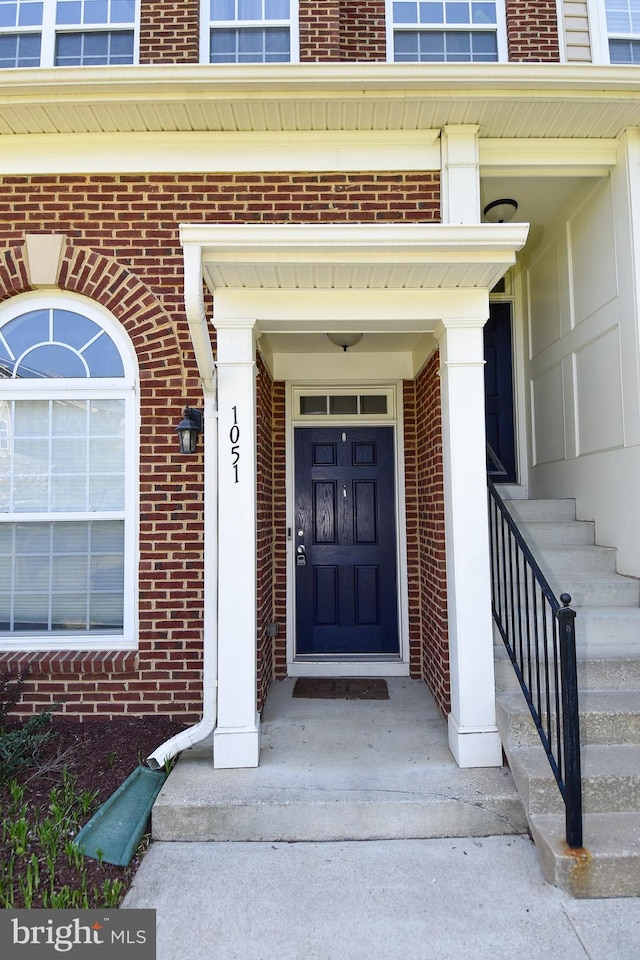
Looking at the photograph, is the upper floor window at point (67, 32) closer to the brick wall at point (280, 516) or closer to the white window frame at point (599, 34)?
the brick wall at point (280, 516)

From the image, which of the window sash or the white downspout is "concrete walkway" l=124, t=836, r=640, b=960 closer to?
the white downspout

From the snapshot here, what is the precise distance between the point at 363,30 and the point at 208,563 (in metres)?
4.18

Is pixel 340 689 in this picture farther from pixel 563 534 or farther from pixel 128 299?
pixel 128 299

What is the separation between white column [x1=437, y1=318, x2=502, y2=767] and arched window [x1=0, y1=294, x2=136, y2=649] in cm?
213

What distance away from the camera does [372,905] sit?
7.68ft

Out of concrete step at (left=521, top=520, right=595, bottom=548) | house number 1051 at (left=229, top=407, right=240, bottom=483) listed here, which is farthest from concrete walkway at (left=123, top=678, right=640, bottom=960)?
concrete step at (left=521, top=520, right=595, bottom=548)

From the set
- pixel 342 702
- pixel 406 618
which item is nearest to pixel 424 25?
pixel 406 618

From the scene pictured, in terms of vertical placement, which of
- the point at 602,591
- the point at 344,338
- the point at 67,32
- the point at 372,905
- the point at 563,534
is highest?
the point at 67,32

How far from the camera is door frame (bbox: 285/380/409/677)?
4.66 metres

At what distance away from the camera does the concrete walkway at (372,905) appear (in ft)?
6.98

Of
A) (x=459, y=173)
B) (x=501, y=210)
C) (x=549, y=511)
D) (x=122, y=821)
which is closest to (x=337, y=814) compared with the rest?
(x=122, y=821)

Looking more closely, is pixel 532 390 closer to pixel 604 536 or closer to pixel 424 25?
pixel 604 536

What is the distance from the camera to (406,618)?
15.4 ft

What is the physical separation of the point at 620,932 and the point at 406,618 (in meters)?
2.62
